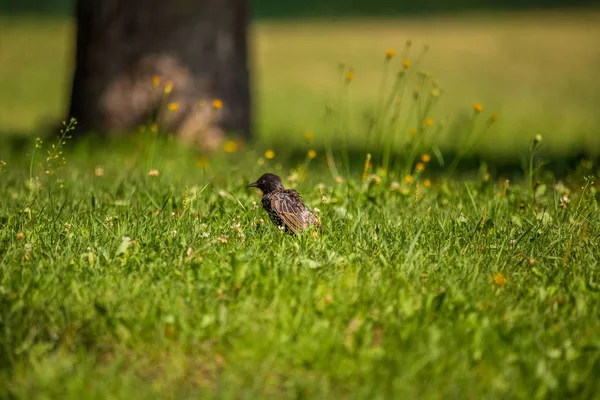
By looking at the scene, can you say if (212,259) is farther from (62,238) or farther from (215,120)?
(215,120)

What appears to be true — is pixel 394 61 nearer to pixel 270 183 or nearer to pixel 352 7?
pixel 352 7

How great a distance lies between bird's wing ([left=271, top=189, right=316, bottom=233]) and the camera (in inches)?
165

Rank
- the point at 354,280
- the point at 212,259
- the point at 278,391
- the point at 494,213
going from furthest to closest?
the point at 494,213 < the point at 212,259 < the point at 354,280 < the point at 278,391

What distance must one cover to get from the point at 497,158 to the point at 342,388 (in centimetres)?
619

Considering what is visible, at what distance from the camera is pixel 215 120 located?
26.1ft

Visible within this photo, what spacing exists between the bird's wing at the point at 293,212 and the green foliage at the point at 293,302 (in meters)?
0.12

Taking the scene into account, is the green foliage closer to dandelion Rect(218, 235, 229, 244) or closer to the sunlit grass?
dandelion Rect(218, 235, 229, 244)

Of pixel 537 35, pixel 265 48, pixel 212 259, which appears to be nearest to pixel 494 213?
Result: pixel 212 259

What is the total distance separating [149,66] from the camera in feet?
25.5

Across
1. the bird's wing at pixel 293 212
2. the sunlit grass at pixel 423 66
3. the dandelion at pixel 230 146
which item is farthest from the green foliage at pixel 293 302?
the sunlit grass at pixel 423 66

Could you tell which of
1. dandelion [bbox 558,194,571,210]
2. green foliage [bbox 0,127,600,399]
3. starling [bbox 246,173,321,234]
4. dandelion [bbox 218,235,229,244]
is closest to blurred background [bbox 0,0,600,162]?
dandelion [bbox 558,194,571,210]

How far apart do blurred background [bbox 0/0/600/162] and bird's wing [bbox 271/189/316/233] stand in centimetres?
502

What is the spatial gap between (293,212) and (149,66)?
161 inches

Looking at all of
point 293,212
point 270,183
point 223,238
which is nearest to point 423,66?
point 270,183
